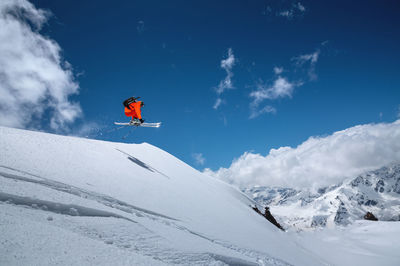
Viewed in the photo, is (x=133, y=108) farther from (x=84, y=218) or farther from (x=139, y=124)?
(x=84, y=218)

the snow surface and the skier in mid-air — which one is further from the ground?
the skier in mid-air

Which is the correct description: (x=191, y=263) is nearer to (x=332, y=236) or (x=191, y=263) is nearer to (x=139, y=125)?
(x=139, y=125)

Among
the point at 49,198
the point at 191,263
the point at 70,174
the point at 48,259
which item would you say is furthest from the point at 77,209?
the point at 70,174

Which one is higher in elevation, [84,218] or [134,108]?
[134,108]

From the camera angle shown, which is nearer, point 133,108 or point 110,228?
point 110,228

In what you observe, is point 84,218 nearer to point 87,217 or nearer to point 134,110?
point 87,217

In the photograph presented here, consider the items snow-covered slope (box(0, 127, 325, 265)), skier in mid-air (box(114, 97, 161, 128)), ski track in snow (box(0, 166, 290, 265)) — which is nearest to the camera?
snow-covered slope (box(0, 127, 325, 265))

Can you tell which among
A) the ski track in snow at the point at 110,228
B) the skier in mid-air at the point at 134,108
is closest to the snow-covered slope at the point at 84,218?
the ski track in snow at the point at 110,228

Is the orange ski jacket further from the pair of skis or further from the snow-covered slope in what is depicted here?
the snow-covered slope

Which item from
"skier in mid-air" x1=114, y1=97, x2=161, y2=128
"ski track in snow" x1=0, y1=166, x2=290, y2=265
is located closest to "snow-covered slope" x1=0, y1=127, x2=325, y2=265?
"ski track in snow" x1=0, y1=166, x2=290, y2=265

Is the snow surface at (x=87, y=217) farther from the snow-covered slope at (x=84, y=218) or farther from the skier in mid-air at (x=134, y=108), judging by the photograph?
the skier in mid-air at (x=134, y=108)

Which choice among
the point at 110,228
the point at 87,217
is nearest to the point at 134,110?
the point at 87,217

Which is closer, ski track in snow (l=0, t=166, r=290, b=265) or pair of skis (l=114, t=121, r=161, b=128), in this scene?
ski track in snow (l=0, t=166, r=290, b=265)

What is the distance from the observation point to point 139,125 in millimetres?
18031
